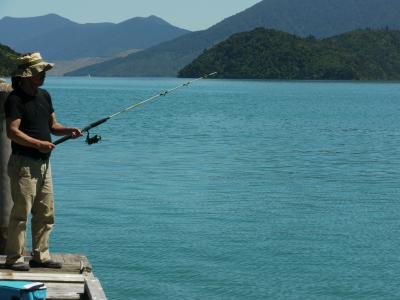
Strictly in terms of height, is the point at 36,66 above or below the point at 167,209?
above

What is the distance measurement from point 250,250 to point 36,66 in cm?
750

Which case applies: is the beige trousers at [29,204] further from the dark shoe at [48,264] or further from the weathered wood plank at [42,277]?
the weathered wood plank at [42,277]

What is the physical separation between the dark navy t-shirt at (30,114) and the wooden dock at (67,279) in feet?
3.42

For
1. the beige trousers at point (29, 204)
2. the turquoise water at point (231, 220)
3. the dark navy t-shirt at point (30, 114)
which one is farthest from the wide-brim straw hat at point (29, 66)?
the turquoise water at point (231, 220)

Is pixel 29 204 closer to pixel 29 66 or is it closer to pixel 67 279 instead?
pixel 67 279

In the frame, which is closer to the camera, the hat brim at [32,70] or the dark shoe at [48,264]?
the hat brim at [32,70]

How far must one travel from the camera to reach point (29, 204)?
27.1 ft

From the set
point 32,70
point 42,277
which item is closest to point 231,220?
point 42,277

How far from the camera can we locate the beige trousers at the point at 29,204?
823 centimetres

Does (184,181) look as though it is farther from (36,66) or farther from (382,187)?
(36,66)

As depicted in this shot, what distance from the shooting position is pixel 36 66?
8141 mm

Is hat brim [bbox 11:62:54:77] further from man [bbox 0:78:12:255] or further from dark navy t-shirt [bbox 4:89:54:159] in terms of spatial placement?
man [bbox 0:78:12:255]

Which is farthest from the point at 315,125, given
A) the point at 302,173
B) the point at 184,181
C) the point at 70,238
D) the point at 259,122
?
the point at 70,238

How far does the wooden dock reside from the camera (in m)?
7.55
